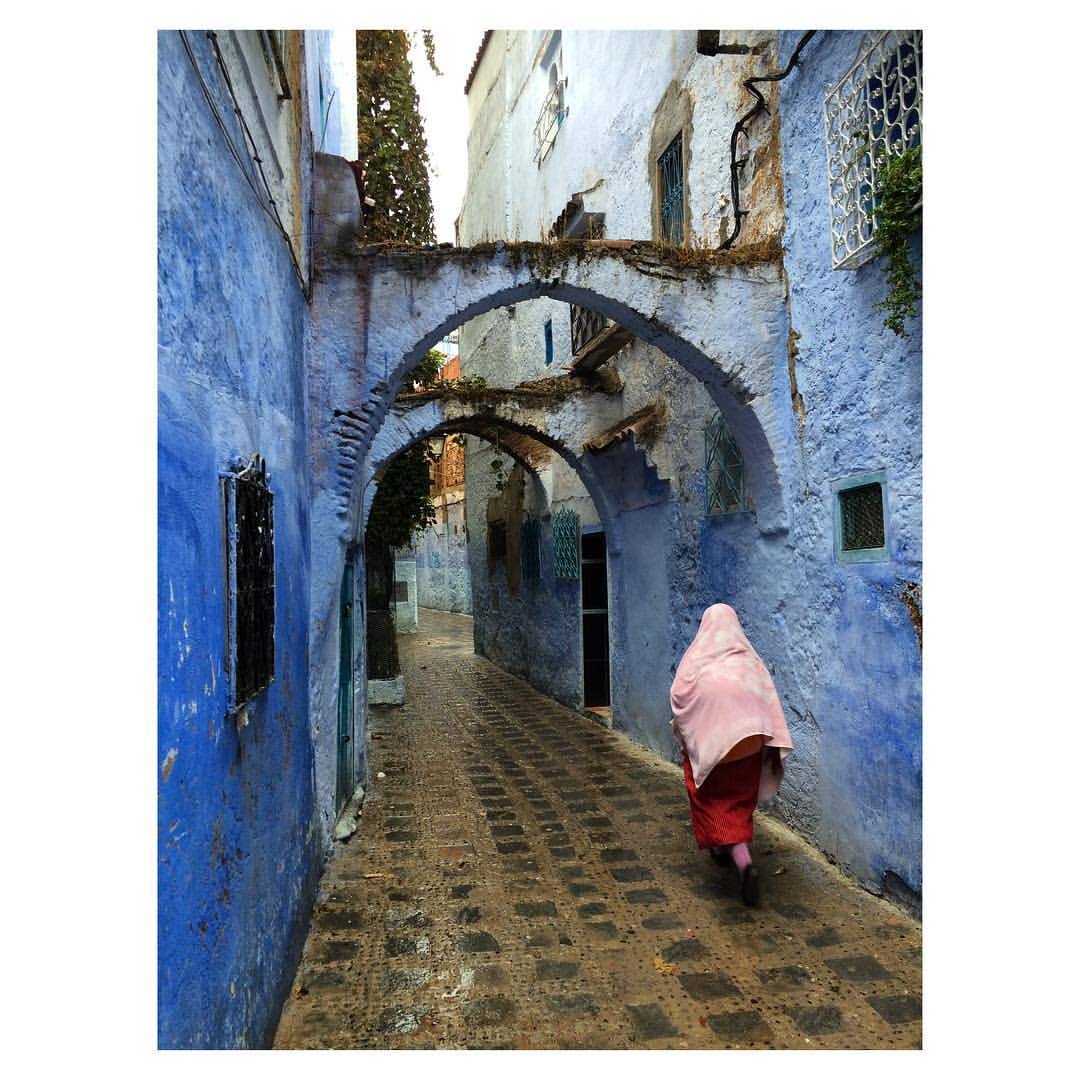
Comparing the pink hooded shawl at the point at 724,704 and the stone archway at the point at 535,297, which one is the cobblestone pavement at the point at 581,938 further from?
the stone archway at the point at 535,297

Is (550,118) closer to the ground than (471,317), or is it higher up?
higher up

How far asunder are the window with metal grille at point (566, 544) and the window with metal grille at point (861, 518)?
5432 millimetres

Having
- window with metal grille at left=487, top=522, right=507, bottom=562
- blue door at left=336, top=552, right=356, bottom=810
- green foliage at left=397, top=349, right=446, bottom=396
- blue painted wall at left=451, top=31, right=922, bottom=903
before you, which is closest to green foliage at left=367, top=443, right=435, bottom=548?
green foliage at left=397, top=349, right=446, bottom=396

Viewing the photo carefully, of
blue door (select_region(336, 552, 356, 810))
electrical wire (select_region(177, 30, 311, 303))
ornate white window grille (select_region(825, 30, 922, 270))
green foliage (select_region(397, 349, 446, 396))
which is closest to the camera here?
electrical wire (select_region(177, 30, 311, 303))

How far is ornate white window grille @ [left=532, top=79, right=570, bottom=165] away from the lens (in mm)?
10138

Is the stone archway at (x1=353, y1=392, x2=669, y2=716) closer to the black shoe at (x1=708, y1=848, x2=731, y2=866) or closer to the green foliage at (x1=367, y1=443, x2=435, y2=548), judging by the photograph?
the green foliage at (x1=367, y1=443, x2=435, y2=548)

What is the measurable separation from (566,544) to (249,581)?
25.4 ft

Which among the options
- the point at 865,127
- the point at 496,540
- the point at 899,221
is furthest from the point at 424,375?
the point at 899,221

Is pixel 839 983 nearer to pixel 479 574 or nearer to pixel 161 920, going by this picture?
pixel 161 920

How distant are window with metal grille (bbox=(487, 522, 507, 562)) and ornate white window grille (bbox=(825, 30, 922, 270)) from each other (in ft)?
31.3

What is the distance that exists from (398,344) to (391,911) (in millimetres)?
3166

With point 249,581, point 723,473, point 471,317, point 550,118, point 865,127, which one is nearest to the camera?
point 249,581

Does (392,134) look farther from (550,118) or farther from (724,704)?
(724,704)

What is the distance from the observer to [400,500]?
32.5 feet
